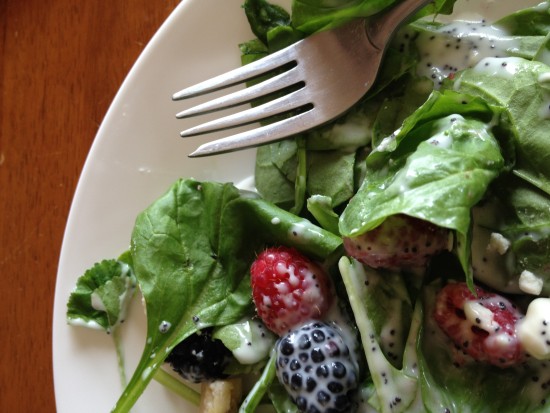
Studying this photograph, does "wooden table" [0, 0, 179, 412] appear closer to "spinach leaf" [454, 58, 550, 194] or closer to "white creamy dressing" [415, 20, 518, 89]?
"white creamy dressing" [415, 20, 518, 89]

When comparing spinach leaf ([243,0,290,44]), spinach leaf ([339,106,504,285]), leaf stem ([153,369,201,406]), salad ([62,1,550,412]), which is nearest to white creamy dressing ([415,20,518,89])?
salad ([62,1,550,412])

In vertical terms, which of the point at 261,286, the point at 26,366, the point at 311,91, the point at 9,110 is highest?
the point at 9,110

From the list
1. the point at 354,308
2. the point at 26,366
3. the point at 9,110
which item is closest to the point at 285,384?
the point at 354,308

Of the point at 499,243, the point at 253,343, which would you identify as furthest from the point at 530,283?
the point at 253,343

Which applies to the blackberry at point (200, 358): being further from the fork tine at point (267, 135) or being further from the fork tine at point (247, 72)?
the fork tine at point (247, 72)

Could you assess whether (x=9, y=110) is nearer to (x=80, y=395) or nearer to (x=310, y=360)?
(x=80, y=395)
